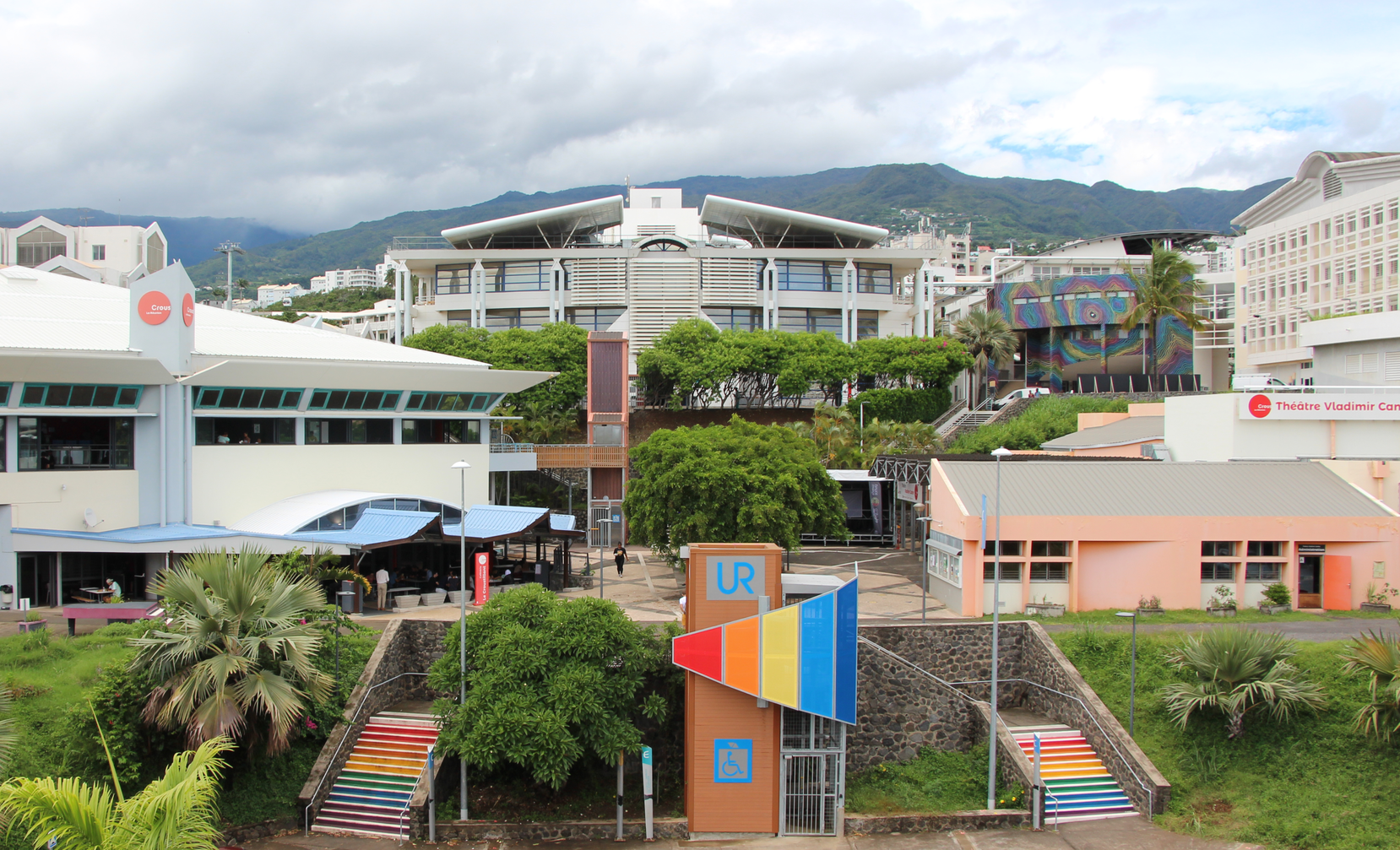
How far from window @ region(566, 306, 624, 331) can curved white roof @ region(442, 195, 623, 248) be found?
664cm

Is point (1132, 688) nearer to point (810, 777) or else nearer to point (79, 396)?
point (810, 777)

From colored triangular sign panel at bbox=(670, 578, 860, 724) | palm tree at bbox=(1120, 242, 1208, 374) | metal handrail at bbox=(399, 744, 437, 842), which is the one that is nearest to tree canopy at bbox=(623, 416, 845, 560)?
Result: colored triangular sign panel at bbox=(670, 578, 860, 724)

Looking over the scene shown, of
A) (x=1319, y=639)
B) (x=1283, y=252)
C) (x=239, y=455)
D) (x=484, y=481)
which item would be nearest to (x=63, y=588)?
(x=239, y=455)

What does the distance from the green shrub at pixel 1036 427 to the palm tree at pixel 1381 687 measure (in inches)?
1300

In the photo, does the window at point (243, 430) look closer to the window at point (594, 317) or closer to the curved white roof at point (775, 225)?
the window at point (594, 317)

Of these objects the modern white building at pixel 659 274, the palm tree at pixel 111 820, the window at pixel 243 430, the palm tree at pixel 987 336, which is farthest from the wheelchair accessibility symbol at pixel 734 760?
the palm tree at pixel 987 336

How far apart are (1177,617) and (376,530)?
1025 inches

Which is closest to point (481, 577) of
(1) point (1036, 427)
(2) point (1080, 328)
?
(1) point (1036, 427)

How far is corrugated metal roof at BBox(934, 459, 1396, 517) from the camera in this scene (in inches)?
1227

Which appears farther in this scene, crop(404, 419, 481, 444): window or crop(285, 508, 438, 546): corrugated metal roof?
crop(404, 419, 481, 444): window

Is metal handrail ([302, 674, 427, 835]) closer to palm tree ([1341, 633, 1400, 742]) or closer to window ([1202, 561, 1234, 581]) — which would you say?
palm tree ([1341, 633, 1400, 742])

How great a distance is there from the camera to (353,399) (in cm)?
3903

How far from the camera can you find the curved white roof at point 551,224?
7581cm

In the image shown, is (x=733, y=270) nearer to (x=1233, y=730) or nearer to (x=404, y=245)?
(x=404, y=245)
